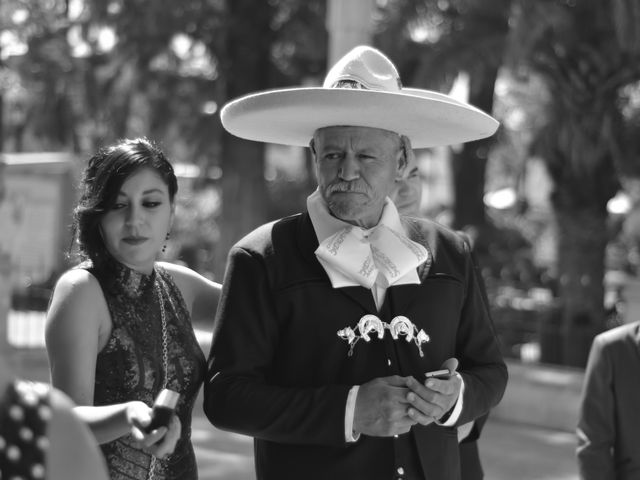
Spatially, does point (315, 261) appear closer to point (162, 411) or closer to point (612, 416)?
point (162, 411)

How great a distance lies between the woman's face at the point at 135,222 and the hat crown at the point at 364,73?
2.08ft

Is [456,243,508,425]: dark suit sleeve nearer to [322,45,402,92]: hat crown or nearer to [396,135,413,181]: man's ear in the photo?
[396,135,413,181]: man's ear

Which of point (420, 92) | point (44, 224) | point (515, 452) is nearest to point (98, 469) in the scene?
point (420, 92)

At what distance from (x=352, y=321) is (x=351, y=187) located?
40 centimetres

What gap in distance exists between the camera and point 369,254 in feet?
9.30

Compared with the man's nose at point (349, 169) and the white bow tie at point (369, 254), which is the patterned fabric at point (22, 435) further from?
the man's nose at point (349, 169)

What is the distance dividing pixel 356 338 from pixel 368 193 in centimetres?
44

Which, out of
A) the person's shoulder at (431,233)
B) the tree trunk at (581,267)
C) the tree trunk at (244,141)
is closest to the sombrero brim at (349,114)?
the person's shoulder at (431,233)

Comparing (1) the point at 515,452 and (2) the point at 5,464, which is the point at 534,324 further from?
(2) the point at 5,464

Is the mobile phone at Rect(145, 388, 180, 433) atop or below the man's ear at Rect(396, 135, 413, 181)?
below

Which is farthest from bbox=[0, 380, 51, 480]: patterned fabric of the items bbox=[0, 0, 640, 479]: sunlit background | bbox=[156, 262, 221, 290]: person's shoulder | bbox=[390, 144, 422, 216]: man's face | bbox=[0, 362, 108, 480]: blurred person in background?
bbox=[0, 0, 640, 479]: sunlit background

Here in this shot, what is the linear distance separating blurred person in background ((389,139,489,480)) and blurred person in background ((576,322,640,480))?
369 millimetres

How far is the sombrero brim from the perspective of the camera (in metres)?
2.81

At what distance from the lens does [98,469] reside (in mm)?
1568
